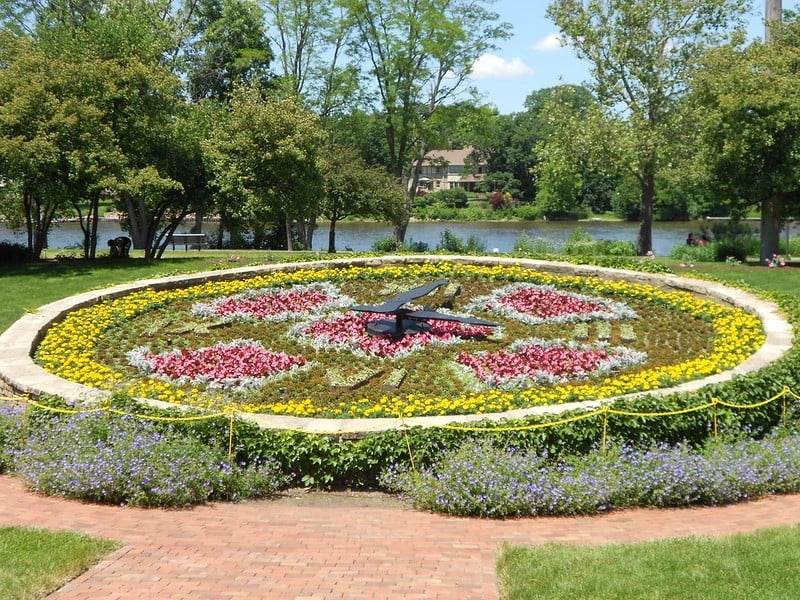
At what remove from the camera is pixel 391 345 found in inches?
460

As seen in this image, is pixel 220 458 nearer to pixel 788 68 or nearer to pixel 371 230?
pixel 788 68

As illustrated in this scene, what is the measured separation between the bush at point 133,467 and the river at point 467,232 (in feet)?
118

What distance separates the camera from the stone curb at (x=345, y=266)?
8039 millimetres

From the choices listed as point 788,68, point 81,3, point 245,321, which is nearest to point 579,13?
point 788,68

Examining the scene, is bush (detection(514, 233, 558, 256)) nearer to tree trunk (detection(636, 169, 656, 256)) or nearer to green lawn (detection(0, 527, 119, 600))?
tree trunk (detection(636, 169, 656, 256))

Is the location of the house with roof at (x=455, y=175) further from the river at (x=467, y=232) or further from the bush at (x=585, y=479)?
the bush at (x=585, y=479)

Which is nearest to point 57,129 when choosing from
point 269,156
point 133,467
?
point 269,156

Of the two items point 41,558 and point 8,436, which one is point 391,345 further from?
point 41,558

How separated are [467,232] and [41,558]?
186 feet

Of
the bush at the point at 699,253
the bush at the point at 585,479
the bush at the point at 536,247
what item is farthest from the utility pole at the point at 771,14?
the bush at the point at 585,479

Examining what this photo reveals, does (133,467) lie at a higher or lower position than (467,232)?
lower

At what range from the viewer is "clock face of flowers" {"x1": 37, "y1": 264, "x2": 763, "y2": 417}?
968 centimetres

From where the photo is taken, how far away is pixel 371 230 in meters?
61.8

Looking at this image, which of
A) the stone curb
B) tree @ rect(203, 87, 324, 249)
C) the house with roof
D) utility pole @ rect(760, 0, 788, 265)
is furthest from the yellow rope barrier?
the house with roof
